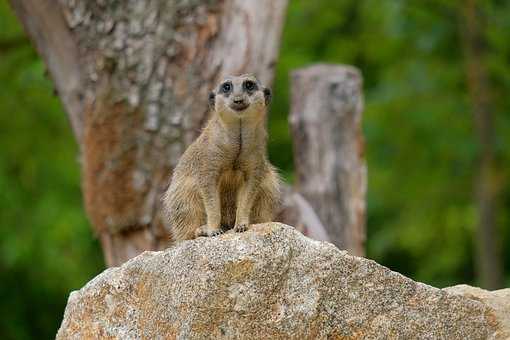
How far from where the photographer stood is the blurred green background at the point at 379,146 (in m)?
12.3

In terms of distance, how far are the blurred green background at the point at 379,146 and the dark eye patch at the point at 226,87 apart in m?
6.24

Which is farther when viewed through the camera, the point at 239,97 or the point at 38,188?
the point at 38,188

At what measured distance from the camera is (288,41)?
14203 mm

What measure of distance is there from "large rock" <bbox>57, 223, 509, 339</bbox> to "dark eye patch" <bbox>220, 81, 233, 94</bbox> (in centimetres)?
100

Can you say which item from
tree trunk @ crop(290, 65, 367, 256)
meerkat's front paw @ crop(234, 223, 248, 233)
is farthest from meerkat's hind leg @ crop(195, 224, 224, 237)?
tree trunk @ crop(290, 65, 367, 256)

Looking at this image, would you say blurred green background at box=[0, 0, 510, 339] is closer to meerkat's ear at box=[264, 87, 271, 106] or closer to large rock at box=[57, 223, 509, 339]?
meerkat's ear at box=[264, 87, 271, 106]

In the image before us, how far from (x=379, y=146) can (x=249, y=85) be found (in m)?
7.98

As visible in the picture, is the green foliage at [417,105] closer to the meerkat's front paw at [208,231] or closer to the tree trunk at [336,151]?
the tree trunk at [336,151]

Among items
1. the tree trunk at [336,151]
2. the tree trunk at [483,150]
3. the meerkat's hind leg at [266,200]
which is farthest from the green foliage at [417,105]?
the meerkat's hind leg at [266,200]

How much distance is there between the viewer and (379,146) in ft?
43.1

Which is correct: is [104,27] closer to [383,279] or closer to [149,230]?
[149,230]

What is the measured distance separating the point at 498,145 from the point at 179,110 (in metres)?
6.39

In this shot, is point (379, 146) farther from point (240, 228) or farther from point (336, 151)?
point (240, 228)

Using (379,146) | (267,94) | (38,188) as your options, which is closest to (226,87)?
(267,94)
